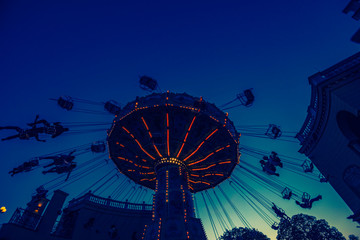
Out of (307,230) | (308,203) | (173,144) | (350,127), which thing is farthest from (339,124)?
(307,230)

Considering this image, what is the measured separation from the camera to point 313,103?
15.3 meters

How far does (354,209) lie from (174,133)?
14509 millimetres

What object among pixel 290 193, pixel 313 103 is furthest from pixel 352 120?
pixel 290 193

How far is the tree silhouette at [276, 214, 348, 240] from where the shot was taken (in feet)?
84.5

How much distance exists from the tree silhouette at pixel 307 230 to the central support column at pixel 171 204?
18.7 metres

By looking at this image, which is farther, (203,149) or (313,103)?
(203,149)

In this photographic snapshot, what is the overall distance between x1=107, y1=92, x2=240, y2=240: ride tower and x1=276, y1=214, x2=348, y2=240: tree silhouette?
17698 millimetres

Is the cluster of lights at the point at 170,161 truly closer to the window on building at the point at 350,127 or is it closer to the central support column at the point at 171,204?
the central support column at the point at 171,204

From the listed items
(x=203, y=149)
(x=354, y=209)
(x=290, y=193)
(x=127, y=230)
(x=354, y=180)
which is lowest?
(x=354, y=209)

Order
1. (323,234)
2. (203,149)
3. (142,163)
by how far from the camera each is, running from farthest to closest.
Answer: (323,234) < (142,163) < (203,149)

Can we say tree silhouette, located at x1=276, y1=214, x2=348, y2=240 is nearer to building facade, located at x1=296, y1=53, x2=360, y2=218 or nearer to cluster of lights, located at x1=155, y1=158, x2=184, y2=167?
building facade, located at x1=296, y1=53, x2=360, y2=218

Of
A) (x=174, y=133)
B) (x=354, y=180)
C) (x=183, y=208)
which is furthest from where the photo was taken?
(x=174, y=133)

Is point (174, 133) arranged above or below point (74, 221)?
above

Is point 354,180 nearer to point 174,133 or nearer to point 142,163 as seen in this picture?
point 174,133
